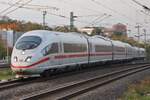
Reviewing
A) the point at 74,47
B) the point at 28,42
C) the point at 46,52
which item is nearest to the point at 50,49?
the point at 46,52

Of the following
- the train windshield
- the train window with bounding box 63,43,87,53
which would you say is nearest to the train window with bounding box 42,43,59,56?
the train windshield

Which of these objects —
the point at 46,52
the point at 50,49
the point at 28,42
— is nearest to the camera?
the point at 28,42

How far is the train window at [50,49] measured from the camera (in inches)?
943

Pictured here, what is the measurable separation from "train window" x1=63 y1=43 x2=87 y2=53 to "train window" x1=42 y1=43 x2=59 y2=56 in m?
2.22

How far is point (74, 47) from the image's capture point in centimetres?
3077

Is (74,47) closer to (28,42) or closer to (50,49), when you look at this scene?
(50,49)

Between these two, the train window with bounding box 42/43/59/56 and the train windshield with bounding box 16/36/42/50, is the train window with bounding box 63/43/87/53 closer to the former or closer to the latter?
the train window with bounding box 42/43/59/56

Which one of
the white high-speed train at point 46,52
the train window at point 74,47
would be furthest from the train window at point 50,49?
the train window at point 74,47

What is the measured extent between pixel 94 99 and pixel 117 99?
907 millimetres

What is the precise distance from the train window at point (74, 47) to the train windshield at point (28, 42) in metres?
3.92

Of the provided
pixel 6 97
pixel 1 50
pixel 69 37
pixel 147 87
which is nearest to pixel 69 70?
pixel 69 37

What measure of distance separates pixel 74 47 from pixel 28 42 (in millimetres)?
7331

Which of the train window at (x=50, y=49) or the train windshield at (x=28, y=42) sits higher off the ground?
the train windshield at (x=28, y=42)

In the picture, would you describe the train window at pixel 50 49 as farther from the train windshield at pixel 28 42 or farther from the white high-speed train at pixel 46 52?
the train windshield at pixel 28 42
